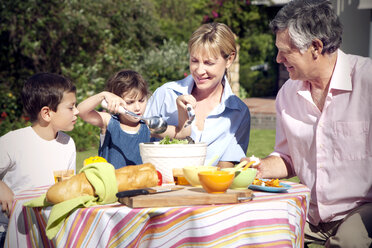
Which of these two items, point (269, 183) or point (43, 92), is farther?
point (43, 92)

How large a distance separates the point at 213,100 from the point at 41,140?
1262mm

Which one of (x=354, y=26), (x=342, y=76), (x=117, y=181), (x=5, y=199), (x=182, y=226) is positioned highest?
(x=354, y=26)

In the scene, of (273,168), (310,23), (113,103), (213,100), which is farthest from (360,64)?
(113,103)

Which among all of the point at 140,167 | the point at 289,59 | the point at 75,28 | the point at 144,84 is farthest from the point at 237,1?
the point at 140,167

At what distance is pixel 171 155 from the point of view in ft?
7.59

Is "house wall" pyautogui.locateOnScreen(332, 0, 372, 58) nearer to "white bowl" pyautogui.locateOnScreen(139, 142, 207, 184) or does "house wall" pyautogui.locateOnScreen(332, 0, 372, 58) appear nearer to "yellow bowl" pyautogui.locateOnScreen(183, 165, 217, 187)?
"white bowl" pyautogui.locateOnScreen(139, 142, 207, 184)

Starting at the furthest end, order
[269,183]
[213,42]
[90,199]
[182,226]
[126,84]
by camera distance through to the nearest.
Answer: [126,84], [213,42], [269,183], [90,199], [182,226]

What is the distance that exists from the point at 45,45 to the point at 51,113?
7.69m

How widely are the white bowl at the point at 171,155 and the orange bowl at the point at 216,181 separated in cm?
23

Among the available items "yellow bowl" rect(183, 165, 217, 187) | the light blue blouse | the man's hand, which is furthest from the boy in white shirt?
the man's hand

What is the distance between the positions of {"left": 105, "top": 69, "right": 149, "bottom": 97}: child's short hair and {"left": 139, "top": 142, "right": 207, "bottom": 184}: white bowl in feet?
4.83

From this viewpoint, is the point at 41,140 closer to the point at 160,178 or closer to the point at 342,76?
the point at 160,178

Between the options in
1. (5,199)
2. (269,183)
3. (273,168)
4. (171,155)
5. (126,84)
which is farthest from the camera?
(126,84)

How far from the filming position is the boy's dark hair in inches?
130
